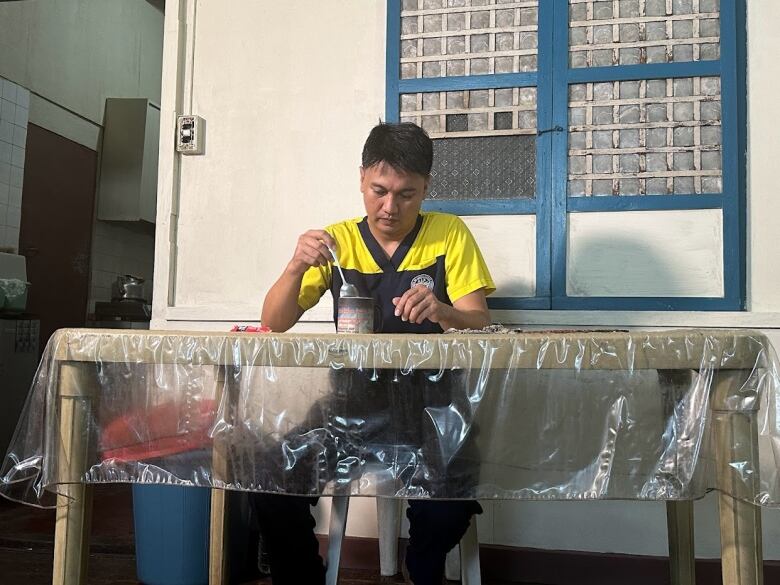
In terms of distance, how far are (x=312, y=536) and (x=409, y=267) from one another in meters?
0.65

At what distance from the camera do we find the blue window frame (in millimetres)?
2197

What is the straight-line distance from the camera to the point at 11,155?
4.17 metres

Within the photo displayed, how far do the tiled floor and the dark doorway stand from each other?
1444 millimetres

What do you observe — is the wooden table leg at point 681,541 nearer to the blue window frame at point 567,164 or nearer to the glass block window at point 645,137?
the blue window frame at point 567,164

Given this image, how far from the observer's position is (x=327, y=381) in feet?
3.90

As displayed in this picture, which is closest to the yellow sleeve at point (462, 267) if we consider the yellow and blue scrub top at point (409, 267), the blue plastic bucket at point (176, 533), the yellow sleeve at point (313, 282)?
the yellow and blue scrub top at point (409, 267)

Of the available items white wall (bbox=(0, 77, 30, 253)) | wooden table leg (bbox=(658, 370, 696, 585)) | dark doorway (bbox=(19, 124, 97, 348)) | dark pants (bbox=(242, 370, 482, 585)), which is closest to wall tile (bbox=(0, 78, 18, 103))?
white wall (bbox=(0, 77, 30, 253))

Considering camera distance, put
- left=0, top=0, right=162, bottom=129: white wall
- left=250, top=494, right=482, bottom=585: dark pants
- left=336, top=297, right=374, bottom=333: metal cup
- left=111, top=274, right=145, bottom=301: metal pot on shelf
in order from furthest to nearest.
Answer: left=111, top=274, right=145, bottom=301: metal pot on shelf < left=0, top=0, right=162, bottom=129: white wall < left=250, top=494, right=482, bottom=585: dark pants < left=336, top=297, right=374, bottom=333: metal cup

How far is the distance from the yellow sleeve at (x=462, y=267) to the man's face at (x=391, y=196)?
0.12 meters

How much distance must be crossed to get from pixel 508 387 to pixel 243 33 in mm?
1889

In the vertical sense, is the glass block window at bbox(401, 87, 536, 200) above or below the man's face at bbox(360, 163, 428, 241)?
above

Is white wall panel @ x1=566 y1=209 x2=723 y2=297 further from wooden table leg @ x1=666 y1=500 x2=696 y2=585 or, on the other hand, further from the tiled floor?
the tiled floor

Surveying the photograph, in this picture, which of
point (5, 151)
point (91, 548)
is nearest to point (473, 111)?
point (91, 548)

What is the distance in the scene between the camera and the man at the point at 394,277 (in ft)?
4.95
